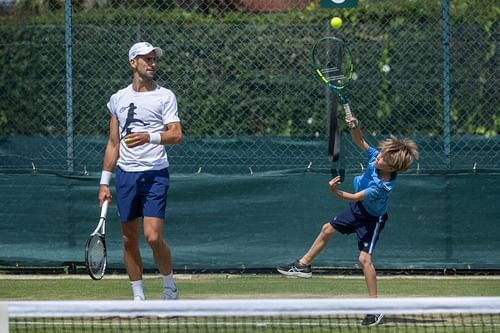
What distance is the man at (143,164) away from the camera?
21.8ft

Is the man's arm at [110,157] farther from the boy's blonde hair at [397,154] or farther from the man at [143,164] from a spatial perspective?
the boy's blonde hair at [397,154]

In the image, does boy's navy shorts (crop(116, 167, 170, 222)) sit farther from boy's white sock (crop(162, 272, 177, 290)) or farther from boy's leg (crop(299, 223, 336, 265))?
boy's leg (crop(299, 223, 336, 265))

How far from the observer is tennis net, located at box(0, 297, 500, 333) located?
4.23 meters

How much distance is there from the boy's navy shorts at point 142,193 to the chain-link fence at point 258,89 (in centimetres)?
258

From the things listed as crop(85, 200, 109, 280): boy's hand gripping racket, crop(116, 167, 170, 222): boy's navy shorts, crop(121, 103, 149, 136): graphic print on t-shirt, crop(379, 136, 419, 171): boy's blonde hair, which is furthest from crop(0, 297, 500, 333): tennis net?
crop(121, 103, 149, 136): graphic print on t-shirt

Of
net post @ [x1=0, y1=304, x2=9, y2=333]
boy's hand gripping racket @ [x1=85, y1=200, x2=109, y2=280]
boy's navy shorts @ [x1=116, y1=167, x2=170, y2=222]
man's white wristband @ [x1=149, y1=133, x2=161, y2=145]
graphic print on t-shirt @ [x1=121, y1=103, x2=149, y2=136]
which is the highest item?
graphic print on t-shirt @ [x1=121, y1=103, x2=149, y2=136]

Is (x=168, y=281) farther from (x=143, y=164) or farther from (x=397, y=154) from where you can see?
(x=397, y=154)

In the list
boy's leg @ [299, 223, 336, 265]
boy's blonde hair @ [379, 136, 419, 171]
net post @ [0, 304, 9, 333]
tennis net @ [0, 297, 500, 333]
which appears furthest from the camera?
boy's leg @ [299, 223, 336, 265]

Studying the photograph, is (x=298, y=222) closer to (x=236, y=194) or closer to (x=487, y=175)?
(x=236, y=194)

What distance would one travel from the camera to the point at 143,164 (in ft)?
22.0

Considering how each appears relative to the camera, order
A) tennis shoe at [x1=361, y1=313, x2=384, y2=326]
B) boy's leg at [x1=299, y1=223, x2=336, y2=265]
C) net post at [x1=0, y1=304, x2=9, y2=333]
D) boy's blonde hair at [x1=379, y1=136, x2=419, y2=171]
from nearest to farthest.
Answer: net post at [x1=0, y1=304, x2=9, y2=333] < tennis shoe at [x1=361, y1=313, x2=384, y2=326] < boy's blonde hair at [x1=379, y1=136, x2=419, y2=171] < boy's leg at [x1=299, y1=223, x2=336, y2=265]

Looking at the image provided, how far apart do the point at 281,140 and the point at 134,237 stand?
2793mm

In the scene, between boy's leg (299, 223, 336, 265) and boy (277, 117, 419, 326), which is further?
boy's leg (299, 223, 336, 265)

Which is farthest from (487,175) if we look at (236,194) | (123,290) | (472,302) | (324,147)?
(472,302)
